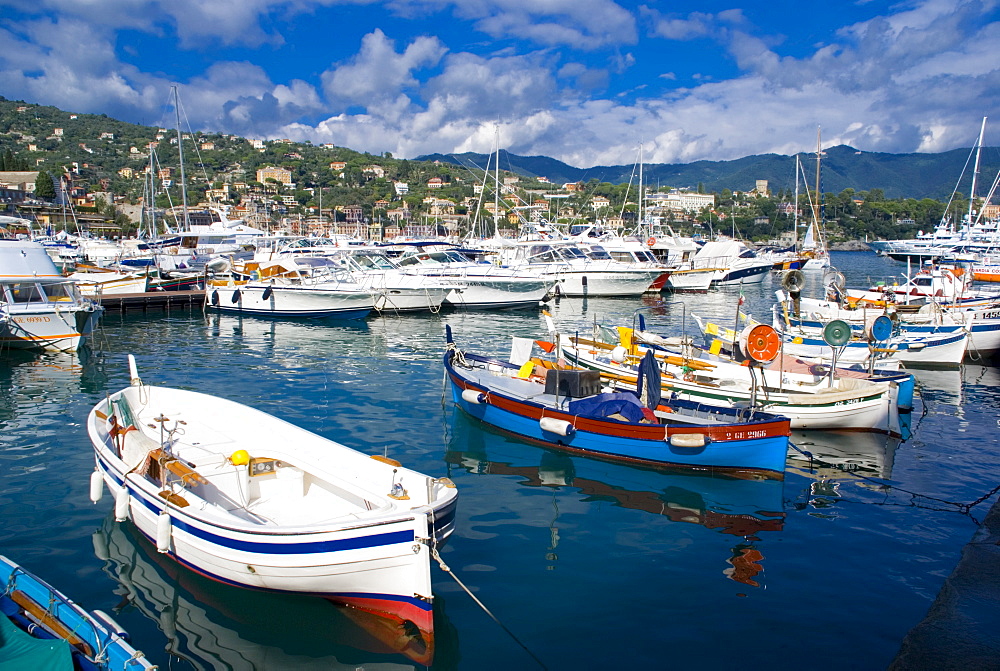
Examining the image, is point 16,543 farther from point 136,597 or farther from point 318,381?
point 318,381

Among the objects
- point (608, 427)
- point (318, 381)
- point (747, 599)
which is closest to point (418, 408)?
point (318, 381)

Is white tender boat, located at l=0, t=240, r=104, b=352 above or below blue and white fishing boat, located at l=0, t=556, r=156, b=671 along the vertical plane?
above

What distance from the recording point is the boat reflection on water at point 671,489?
984 cm

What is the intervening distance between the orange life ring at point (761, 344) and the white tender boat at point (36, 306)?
20.4 meters

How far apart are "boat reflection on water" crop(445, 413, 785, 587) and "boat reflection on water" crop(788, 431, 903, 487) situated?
163 centimetres

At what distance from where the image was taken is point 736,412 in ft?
41.7

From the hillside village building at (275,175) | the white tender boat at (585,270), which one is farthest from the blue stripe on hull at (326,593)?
the hillside village building at (275,175)

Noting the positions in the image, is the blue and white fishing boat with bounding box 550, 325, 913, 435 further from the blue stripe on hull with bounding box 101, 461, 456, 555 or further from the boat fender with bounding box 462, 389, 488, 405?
the blue stripe on hull with bounding box 101, 461, 456, 555

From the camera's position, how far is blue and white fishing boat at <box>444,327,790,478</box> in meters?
11.2

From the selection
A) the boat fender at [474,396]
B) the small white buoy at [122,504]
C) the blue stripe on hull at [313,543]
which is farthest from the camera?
the boat fender at [474,396]

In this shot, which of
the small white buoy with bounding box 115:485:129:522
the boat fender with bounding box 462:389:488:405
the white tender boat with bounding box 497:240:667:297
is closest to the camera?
the small white buoy with bounding box 115:485:129:522

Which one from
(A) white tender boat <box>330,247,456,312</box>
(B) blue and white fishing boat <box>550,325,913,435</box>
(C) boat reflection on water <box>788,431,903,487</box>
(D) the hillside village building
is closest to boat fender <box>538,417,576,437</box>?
(B) blue and white fishing boat <box>550,325,913,435</box>

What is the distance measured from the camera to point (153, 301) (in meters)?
34.0

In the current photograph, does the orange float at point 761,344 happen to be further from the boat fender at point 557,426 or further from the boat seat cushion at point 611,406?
the boat fender at point 557,426
